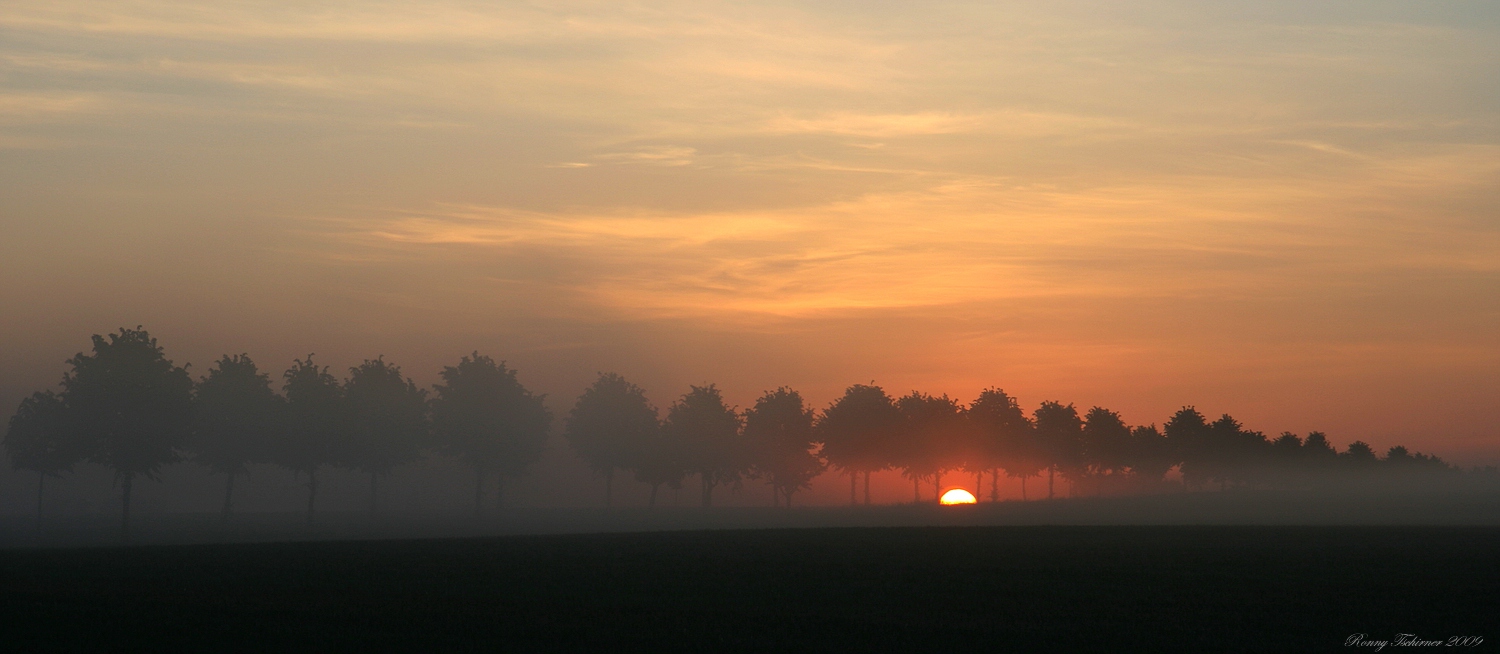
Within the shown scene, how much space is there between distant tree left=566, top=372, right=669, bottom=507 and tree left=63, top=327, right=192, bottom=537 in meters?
44.6

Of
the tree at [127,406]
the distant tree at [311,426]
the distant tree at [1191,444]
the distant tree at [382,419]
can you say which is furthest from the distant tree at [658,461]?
the distant tree at [1191,444]

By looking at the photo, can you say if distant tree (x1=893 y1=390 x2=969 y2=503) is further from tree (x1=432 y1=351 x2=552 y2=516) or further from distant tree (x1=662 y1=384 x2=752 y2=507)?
tree (x1=432 y1=351 x2=552 y2=516)

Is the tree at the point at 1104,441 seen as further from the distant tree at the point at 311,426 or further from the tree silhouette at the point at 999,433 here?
the distant tree at the point at 311,426

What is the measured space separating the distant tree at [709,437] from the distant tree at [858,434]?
10.9 meters

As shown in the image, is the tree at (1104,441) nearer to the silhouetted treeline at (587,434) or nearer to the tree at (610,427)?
the silhouetted treeline at (587,434)

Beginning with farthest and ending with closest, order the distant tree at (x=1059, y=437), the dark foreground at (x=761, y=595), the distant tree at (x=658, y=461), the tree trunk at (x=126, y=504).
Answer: the distant tree at (x=1059, y=437)
the distant tree at (x=658, y=461)
the tree trunk at (x=126, y=504)
the dark foreground at (x=761, y=595)

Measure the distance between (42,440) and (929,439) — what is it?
84193mm

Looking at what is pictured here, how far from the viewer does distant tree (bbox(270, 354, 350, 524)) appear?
84000 millimetres

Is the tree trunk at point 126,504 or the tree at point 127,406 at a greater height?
the tree at point 127,406

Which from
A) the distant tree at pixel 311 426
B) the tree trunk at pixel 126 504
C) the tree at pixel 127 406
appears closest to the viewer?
the tree trunk at pixel 126 504

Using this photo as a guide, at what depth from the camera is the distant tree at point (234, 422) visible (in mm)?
84500

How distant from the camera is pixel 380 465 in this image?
292 ft

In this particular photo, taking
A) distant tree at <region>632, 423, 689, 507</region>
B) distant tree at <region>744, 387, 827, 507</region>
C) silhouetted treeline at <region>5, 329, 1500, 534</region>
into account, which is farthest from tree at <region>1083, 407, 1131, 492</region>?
distant tree at <region>632, 423, 689, 507</region>

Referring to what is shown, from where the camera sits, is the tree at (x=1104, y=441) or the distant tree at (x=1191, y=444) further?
the distant tree at (x=1191, y=444)
